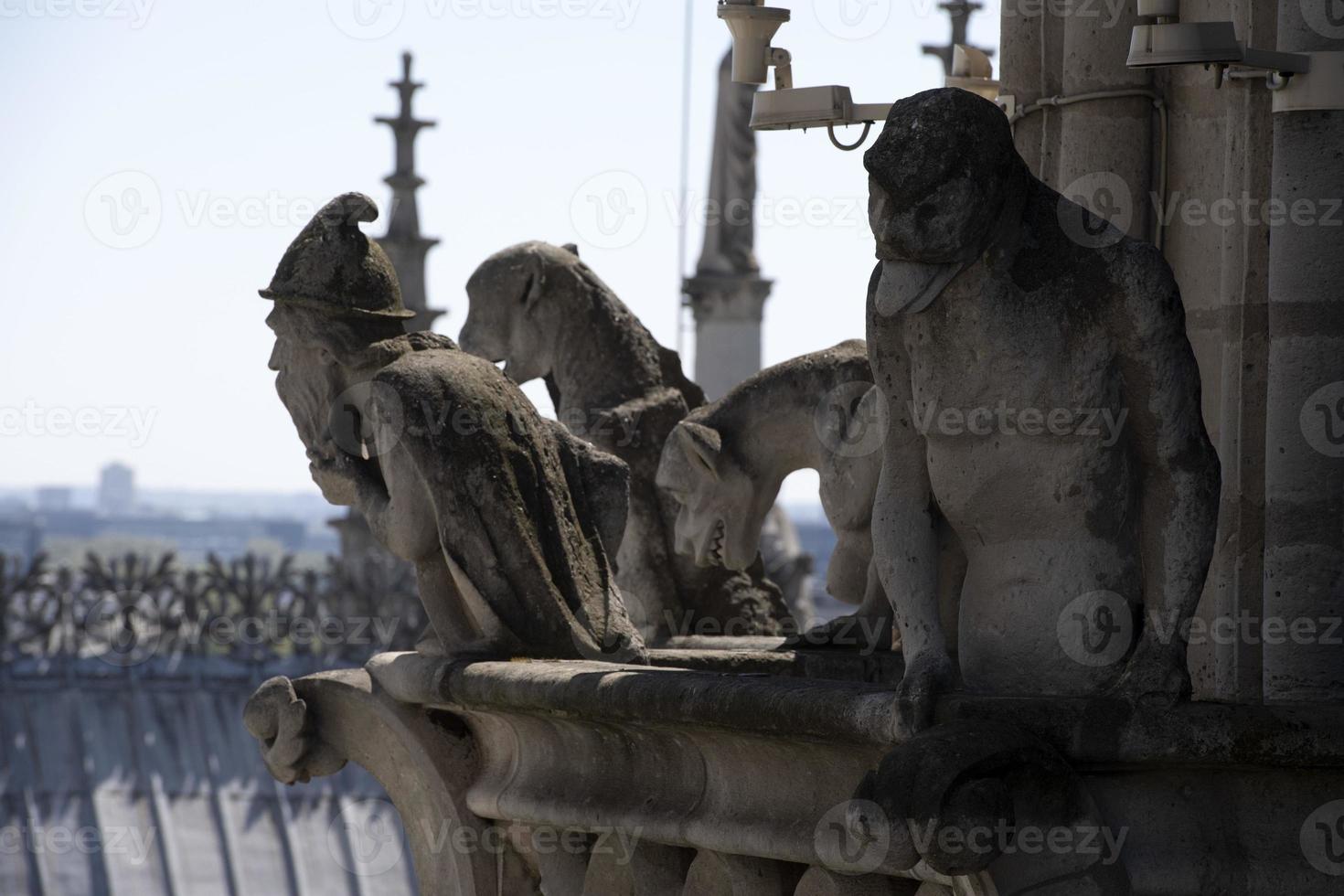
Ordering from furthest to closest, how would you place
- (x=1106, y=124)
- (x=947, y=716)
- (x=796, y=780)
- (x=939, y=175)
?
(x=1106, y=124), (x=796, y=780), (x=939, y=175), (x=947, y=716)

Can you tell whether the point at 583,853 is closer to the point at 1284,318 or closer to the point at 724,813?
the point at 724,813

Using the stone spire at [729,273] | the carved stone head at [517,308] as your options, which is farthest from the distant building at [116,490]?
the carved stone head at [517,308]

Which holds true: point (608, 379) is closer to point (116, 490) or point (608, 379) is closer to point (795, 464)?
point (795, 464)

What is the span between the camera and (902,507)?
15.3 ft

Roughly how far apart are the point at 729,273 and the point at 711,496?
12.5 metres

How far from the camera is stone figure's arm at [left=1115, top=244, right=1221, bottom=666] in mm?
4406

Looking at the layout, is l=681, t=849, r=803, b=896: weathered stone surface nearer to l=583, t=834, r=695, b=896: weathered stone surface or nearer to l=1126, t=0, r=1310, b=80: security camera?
l=583, t=834, r=695, b=896: weathered stone surface

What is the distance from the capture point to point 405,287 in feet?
57.5

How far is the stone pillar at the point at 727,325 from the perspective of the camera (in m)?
19.2

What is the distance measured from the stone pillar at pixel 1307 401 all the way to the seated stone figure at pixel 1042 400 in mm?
1193

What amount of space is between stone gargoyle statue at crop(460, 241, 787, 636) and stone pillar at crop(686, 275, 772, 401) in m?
11.4

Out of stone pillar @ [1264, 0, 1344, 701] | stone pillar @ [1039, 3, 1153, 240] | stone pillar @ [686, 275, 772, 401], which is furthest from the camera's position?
stone pillar @ [686, 275, 772, 401]

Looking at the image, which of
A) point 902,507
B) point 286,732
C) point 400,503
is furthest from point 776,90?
point 902,507

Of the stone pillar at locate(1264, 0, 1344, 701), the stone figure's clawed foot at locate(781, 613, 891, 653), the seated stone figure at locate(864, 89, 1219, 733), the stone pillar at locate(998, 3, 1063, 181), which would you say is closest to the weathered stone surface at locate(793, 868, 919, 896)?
the seated stone figure at locate(864, 89, 1219, 733)
